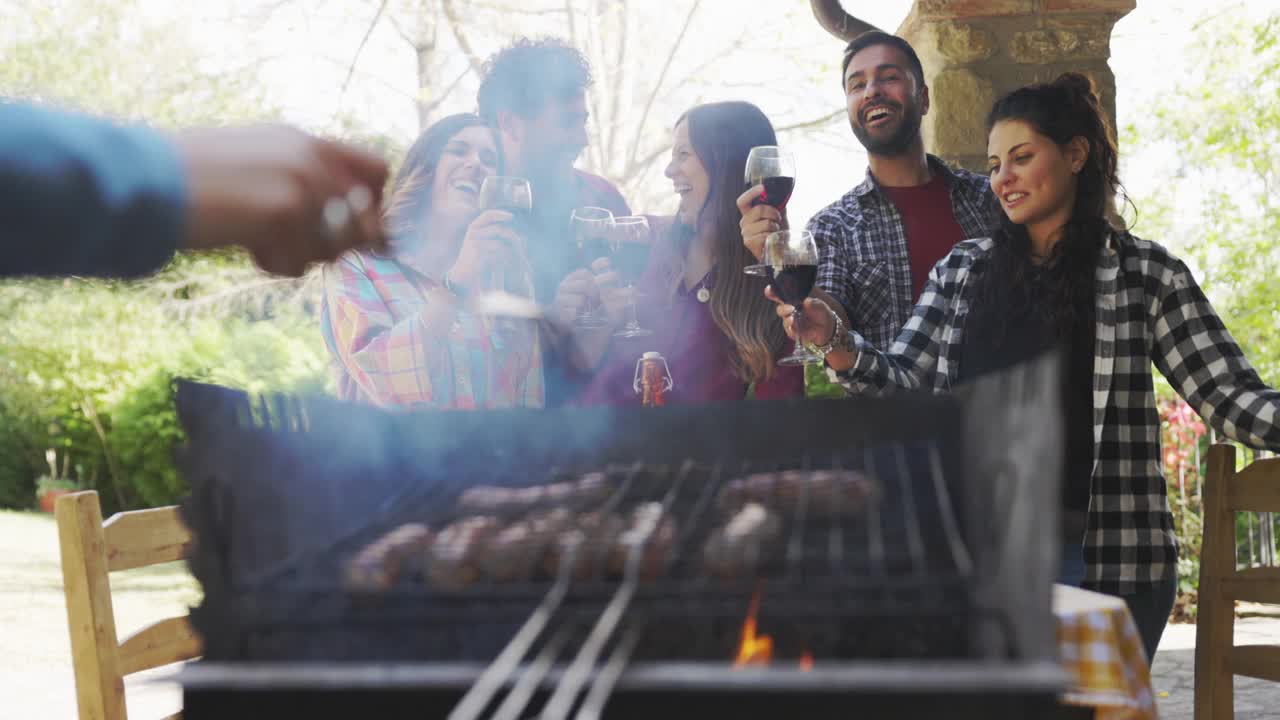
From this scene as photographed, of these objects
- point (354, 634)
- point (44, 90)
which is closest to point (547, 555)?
point (354, 634)

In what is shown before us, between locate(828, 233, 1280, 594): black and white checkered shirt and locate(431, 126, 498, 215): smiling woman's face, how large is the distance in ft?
3.47

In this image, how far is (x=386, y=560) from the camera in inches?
56.9

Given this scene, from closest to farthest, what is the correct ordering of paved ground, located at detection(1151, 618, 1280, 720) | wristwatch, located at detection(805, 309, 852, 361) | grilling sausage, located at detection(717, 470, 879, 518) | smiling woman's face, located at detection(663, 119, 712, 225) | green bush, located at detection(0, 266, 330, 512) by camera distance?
1. grilling sausage, located at detection(717, 470, 879, 518)
2. wristwatch, located at detection(805, 309, 852, 361)
3. smiling woman's face, located at detection(663, 119, 712, 225)
4. paved ground, located at detection(1151, 618, 1280, 720)
5. green bush, located at detection(0, 266, 330, 512)

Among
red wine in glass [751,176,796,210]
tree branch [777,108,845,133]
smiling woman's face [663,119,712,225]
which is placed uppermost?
tree branch [777,108,845,133]

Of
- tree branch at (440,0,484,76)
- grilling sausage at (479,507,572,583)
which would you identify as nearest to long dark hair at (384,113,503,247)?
grilling sausage at (479,507,572,583)

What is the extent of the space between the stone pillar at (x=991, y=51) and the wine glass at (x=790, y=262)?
7.79ft

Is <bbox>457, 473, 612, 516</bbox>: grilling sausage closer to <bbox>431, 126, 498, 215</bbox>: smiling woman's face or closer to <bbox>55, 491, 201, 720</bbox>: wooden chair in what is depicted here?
<bbox>55, 491, 201, 720</bbox>: wooden chair

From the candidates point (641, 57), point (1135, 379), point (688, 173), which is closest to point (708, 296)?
point (688, 173)

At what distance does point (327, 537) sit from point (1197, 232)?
12886 millimetres

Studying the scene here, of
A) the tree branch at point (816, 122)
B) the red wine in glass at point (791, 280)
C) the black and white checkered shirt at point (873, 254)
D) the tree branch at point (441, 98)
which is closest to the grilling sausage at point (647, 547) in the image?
the red wine in glass at point (791, 280)

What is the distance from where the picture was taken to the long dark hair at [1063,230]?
2443 mm

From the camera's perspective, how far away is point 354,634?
1396 millimetres

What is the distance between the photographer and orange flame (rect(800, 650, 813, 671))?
45.9 inches

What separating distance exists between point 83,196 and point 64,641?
23.9 feet
